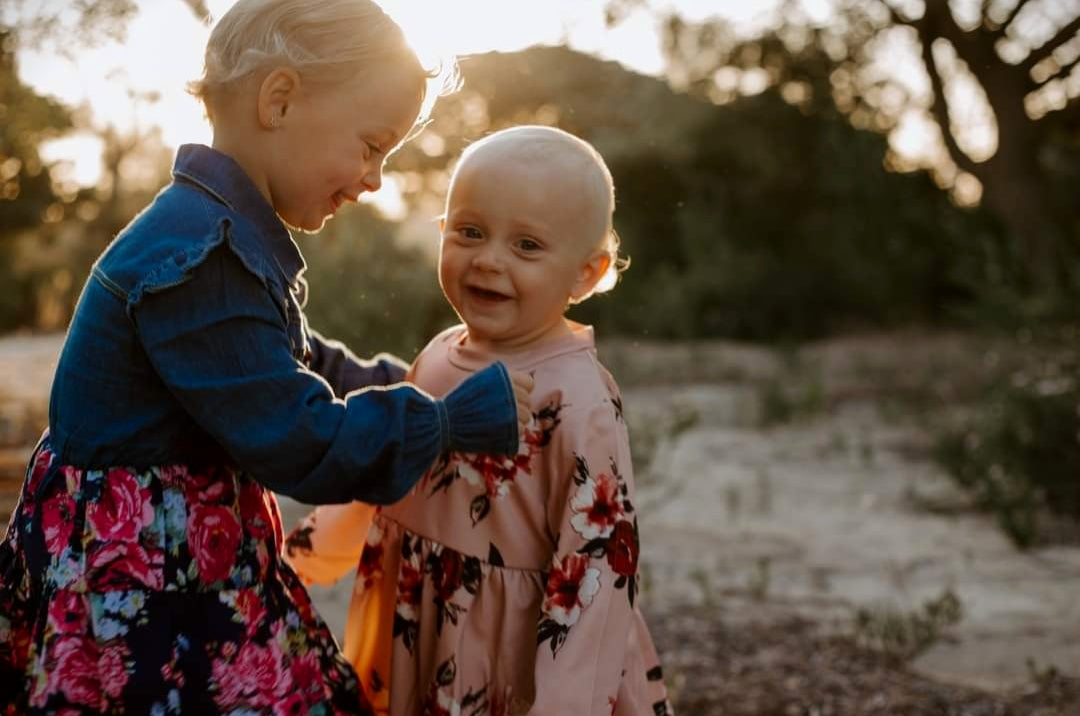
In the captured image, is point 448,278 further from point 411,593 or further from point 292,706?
point 292,706

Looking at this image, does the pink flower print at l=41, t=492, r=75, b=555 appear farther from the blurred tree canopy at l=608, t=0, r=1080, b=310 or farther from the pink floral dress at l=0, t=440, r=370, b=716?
the blurred tree canopy at l=608, t=0, r=1080, b=310

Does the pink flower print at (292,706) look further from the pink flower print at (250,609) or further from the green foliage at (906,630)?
the green foliage at (906,630)

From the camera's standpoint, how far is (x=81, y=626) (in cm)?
158

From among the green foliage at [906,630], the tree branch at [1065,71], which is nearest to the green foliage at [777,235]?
the tree branch at [1065,71]

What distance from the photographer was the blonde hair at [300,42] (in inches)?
63.7

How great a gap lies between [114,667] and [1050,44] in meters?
8.64

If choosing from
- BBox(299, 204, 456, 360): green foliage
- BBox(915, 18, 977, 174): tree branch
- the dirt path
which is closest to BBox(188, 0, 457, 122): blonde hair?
the dirt path

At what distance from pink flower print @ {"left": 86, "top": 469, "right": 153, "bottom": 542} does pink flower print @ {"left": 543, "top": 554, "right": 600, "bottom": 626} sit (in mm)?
553

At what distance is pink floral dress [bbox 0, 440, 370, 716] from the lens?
62.1 inches

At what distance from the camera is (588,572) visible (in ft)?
5.79

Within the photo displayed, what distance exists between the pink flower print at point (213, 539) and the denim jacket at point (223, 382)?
0.21 feet

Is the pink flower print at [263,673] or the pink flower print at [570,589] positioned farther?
the pink flower print at [570,589]

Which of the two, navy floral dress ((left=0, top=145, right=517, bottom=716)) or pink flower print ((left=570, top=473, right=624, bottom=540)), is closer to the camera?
navy floral dress ((left=0, top=145, right=517, bottom=716))

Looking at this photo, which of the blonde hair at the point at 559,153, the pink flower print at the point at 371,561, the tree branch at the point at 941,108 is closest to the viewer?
the blonde hair at the point at 559,153
